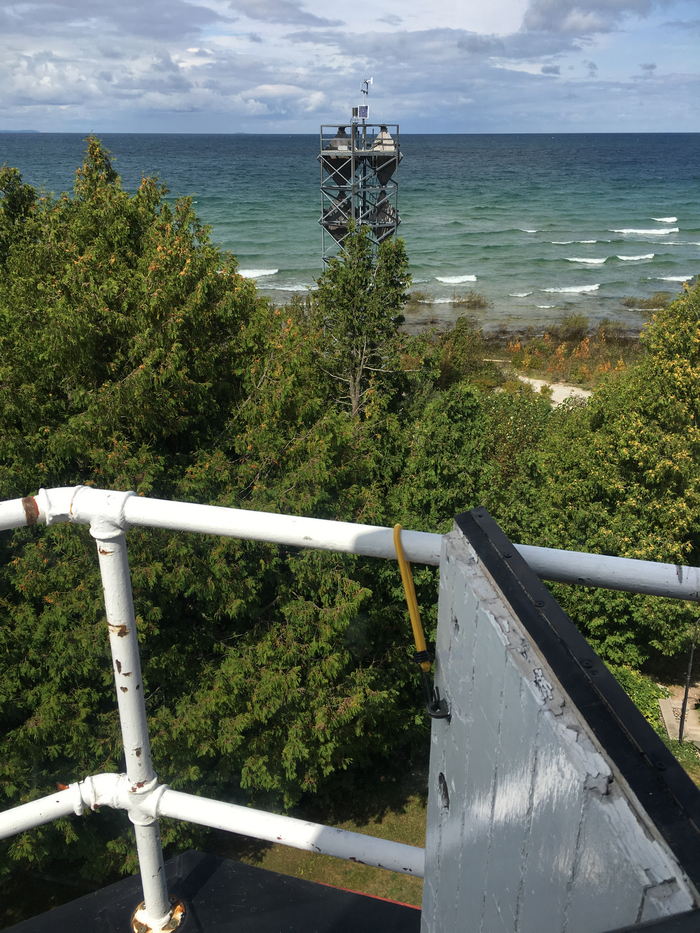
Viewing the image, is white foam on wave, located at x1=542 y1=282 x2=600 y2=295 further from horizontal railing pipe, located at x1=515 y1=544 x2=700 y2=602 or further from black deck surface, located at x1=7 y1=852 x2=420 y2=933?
horizontal railing pipe, located at x1=515 y1=544 x2=700 y2=602

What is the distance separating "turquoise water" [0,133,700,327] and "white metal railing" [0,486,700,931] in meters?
16.3

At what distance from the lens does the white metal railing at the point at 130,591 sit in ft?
4.50

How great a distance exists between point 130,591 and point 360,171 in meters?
23.8

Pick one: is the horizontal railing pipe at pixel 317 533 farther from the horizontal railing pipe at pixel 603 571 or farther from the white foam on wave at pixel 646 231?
the white foam on wave at pixel 646 231

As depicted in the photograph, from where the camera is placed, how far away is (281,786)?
8.80 meters

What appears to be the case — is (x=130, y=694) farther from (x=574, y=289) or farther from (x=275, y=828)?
(x=574, y=289)

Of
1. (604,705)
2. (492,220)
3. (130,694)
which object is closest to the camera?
(604,705)

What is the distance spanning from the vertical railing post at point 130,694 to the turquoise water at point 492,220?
53.6 feet

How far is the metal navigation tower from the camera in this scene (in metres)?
23.1

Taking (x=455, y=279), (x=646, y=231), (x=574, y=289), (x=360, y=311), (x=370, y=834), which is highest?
(x=646, y=231)

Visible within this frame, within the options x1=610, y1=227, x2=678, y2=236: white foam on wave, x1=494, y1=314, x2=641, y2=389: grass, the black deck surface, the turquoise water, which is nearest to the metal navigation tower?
the turquoise water

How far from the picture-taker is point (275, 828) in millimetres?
2004

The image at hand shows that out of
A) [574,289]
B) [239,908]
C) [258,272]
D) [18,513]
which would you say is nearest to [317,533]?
[18,513]

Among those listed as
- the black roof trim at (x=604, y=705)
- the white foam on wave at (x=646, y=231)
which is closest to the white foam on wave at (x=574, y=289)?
the white foam on wave at (x=646, y=231)
